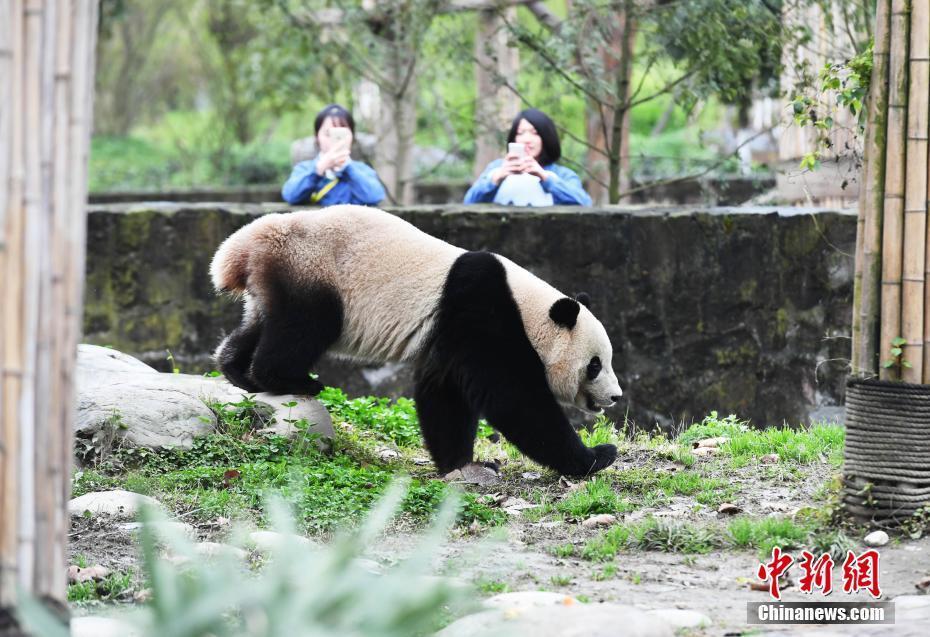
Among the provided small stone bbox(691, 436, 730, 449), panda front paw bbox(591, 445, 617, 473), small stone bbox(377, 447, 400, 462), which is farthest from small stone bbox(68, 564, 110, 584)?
small stone bbox(691, 436, 730, 449)

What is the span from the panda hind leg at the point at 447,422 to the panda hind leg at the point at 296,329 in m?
0.52

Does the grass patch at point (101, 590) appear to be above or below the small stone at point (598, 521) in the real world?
below

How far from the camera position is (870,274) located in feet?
13.5

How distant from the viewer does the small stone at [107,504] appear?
14.7ft

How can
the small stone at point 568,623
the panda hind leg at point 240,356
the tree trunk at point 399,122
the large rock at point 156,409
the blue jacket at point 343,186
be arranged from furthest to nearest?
the tree trunk at point 399,122
the blue jacket at point 343,186
the panda hind leg at point 240,356
the large rock at point 156,409
the small stone at point 568,623

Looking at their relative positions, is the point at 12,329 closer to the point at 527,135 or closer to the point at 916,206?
the point at 916,206

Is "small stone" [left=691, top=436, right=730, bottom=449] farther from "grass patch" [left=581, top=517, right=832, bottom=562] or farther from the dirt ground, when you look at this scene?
"grass patch" [left=581, top=517, right=832, bottom=562]

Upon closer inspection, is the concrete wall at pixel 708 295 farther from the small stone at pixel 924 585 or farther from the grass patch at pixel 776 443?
the small stone at pixel 924 585

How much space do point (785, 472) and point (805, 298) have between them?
2.32 metres

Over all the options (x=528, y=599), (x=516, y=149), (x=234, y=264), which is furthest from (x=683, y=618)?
(x=516, y=149)

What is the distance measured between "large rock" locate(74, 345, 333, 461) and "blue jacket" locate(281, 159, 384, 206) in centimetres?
186

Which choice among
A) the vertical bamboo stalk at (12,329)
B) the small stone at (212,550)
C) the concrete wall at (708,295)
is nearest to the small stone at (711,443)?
the concrete wall at (708,295)

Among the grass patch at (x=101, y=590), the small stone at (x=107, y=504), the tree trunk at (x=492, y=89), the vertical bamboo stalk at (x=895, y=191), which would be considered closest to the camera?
the grass patch at (x=101, y=590)

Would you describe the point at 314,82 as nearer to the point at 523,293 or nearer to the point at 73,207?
the point at 523,293
